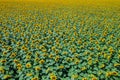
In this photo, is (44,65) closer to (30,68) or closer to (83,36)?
(30,68)

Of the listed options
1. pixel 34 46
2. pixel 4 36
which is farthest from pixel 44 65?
pixel 4 36

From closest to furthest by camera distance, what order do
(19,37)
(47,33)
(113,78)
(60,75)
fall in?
1. (113,78)
2. (60,75)
3. (19,37)
4. (47,33)

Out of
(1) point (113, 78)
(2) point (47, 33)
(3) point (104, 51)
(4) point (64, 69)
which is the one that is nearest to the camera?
(1) point (113, 78)

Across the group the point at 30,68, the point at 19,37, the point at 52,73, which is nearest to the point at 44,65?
the point at 30,68

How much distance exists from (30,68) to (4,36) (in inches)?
141

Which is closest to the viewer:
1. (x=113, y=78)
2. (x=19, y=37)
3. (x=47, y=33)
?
(x=113, y=78)

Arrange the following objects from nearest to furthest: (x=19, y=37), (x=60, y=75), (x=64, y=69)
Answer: (x=60, y=75) → (x=64, y=69) → (x=19, y=37)

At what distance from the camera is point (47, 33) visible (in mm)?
9703

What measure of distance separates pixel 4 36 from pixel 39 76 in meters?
3.99

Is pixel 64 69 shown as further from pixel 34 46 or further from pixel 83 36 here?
pixel 83 36

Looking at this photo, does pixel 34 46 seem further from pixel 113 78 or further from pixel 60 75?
pixel 113 78

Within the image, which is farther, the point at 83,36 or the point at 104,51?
the point at 83,36

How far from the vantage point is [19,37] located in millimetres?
8719

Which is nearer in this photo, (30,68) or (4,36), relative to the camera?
(30,68)
